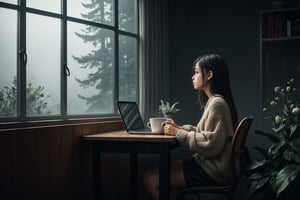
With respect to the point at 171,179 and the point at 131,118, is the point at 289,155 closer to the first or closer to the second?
the point at 171,179

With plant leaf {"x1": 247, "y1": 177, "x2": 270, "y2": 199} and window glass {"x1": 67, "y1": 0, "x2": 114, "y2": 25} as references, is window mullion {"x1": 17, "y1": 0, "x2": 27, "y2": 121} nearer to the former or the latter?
window glass {"x1": 67, "y1": 0, "x2": 114, "y2": 25}

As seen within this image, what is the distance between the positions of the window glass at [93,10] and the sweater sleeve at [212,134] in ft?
4.03

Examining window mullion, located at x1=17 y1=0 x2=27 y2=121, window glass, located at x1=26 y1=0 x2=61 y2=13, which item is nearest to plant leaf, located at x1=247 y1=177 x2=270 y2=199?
window mullion, located at x1=17 y1=0 x2=27 y2=121

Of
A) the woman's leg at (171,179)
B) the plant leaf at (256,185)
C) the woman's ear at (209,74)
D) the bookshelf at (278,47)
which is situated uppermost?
the bookshelf at (278,47)

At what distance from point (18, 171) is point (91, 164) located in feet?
2.53

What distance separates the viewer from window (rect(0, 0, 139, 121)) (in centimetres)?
262

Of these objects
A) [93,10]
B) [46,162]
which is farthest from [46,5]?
[46,162]

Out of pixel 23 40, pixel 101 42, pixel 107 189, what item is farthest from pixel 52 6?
pixel 107 189

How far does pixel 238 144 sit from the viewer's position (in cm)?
275

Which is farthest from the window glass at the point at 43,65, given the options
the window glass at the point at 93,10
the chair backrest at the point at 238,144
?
the chair backrest at the point at 238,144

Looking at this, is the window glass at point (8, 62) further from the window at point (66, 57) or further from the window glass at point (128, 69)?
the window glass at point (128, 69)

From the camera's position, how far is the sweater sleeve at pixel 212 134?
268 cm

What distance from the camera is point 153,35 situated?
4.14m

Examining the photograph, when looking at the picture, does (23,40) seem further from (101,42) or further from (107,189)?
(107,189)
